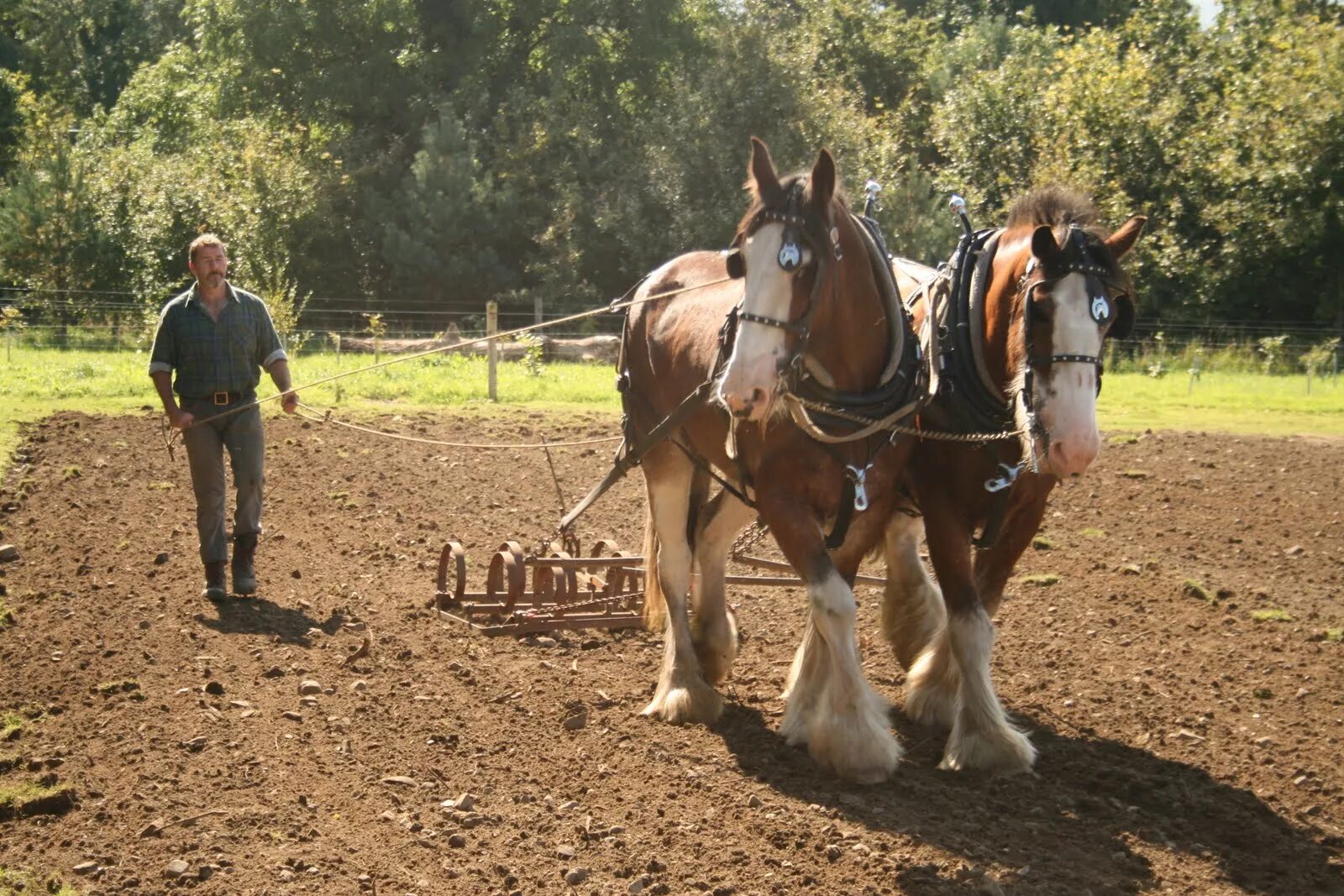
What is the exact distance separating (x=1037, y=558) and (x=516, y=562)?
387 centimetres

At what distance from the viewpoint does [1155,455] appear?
1378 centimetres

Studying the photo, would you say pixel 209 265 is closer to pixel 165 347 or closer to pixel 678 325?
pixel 165 347

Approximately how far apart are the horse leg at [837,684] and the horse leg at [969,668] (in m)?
0.29

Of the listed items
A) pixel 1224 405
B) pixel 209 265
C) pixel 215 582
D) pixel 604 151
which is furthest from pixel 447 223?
pixel 215 582

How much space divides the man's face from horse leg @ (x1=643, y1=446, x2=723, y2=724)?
270cm

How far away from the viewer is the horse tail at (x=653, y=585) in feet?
22.4

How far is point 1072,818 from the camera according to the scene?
4.98m

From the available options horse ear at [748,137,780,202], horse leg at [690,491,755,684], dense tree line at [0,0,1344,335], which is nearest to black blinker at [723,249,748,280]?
horse ear at [748,137,780,202]

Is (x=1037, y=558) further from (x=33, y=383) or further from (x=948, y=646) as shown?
(x=33, y=383)

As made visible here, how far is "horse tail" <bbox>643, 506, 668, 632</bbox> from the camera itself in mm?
6824

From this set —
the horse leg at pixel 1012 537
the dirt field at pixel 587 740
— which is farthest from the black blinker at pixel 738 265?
the dirt field at pixel 587 740

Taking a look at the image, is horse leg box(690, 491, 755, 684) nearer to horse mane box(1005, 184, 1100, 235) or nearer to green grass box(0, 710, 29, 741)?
horse mane box(1005, 184, 1100, 235)

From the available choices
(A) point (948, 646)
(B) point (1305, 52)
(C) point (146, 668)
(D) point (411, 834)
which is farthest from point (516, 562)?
(B) point (1305, 52)

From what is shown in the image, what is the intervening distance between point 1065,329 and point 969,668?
1.38m
